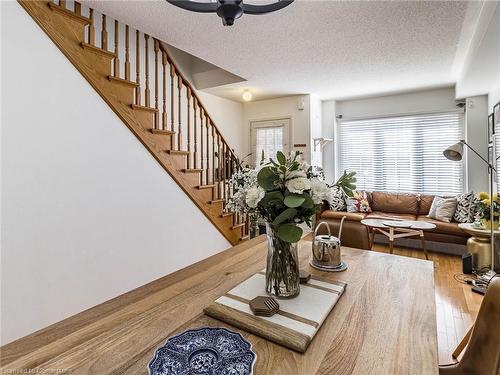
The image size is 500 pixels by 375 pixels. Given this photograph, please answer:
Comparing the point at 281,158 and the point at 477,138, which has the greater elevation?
the point at 477,138

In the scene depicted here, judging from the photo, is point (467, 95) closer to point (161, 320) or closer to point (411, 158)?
point (411, 158)

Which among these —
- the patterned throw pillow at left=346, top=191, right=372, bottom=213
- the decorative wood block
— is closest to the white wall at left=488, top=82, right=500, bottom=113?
the patterned throw pillow at left=346, top=191, right=372, bottom=213

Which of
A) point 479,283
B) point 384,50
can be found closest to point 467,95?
point 384,50

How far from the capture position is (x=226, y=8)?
1178mm

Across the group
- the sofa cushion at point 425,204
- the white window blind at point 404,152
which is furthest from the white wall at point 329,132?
the sofa cushion at point 425,204

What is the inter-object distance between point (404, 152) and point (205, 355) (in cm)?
499

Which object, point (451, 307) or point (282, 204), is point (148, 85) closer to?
point (282, 204)

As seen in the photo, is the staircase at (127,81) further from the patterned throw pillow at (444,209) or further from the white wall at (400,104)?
the patterned throw pillow at (444,209)

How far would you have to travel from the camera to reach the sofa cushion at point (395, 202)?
4363 millimetres

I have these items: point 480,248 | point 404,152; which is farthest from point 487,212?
point 404,152

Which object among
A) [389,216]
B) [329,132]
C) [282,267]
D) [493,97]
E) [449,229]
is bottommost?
[449,229]

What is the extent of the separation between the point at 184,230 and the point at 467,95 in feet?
14.6

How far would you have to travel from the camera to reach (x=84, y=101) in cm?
205

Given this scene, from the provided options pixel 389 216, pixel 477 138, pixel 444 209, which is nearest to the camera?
pixel 444 209
